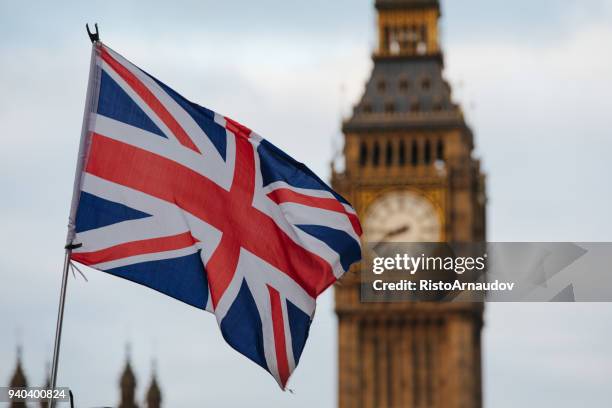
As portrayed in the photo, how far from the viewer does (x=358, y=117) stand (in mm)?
111312

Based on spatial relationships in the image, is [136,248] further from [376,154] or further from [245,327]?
[376,154]

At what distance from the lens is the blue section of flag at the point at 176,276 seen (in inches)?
1029

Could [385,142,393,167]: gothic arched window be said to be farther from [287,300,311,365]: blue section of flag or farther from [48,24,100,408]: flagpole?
[48,24,100,408]: flagpole

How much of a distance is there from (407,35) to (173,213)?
88469 mm

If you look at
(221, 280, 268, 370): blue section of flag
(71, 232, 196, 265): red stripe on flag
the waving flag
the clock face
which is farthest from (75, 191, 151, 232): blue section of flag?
the clock face

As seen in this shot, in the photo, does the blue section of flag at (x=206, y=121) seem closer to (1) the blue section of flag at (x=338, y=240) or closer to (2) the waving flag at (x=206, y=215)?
(2) the waving flag at (x=206, y=215)

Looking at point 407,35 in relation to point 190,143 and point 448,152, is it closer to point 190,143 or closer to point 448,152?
point 448,152

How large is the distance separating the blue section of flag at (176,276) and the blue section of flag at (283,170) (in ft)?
6.00

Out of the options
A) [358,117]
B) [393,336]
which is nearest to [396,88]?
[358,117]

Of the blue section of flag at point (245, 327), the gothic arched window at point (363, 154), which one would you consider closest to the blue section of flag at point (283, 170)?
the blue section of flag at point (245, 327)

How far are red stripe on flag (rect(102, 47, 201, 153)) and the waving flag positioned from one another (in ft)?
0.05

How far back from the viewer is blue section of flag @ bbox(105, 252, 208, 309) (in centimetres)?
2612

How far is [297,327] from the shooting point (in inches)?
1097

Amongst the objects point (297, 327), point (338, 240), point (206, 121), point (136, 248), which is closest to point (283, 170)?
point (338, 240)
